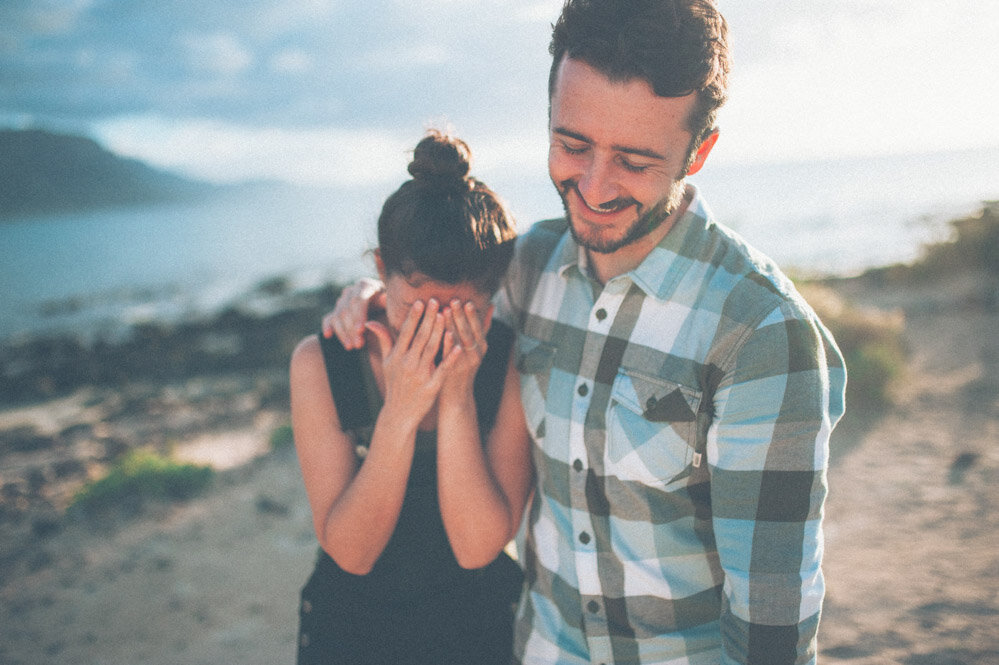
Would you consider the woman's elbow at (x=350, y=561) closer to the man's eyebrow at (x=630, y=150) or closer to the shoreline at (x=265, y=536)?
the man's eyebrow at (x=630, y=150)

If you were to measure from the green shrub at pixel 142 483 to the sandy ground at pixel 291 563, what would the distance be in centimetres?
19

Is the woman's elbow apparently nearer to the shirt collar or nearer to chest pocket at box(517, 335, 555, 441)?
chest pocket at box(517, 335, 555, 441)

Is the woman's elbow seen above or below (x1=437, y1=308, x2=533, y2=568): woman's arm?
below

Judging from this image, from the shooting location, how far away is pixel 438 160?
A: 203cm

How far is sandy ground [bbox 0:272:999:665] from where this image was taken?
3.43m

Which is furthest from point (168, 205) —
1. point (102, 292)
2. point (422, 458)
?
point (422, 458)

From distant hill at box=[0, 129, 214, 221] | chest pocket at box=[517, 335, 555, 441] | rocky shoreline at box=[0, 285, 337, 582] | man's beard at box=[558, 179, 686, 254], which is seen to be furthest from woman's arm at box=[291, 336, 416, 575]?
distant hill at box=[0, 129, 214, 221]

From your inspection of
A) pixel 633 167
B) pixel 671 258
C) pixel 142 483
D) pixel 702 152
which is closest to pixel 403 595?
pixel 671 258

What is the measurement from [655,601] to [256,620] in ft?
10.8

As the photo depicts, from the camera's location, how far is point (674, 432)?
68.3 inches

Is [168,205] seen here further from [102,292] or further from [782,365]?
[782,365]

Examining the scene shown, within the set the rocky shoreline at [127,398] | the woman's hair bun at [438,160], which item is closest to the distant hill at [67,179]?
the rocky shoreline at [127,398]

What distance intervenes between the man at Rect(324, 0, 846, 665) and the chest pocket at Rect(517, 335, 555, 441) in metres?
0.01

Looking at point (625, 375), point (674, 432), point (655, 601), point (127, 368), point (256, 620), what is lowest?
point (256, 620)
